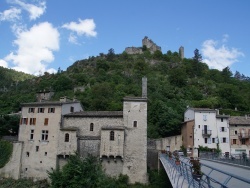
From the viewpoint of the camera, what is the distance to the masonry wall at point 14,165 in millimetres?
36688

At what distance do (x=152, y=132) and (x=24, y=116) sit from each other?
20.7 m

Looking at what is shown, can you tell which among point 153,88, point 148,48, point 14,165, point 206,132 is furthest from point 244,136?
point 148,48

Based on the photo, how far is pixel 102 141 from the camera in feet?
114

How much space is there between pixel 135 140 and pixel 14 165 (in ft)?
56.0

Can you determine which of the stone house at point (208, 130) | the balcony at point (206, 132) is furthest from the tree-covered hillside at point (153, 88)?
the balcony at point (206, 132)

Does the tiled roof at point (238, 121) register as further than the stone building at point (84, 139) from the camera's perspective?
Yes

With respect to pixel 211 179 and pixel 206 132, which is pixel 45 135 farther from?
pixel 211 179

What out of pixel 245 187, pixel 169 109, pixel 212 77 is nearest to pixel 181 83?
pixel 212 77

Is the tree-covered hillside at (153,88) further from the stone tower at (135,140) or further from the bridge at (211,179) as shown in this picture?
the bridge at (211,179)

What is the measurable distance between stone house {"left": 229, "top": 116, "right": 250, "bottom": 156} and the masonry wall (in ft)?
107

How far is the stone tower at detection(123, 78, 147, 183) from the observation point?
3494cm

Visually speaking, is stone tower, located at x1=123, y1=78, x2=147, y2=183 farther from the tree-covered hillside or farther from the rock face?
the rock face

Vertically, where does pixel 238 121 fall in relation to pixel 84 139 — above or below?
above

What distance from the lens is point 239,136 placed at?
44188mm
